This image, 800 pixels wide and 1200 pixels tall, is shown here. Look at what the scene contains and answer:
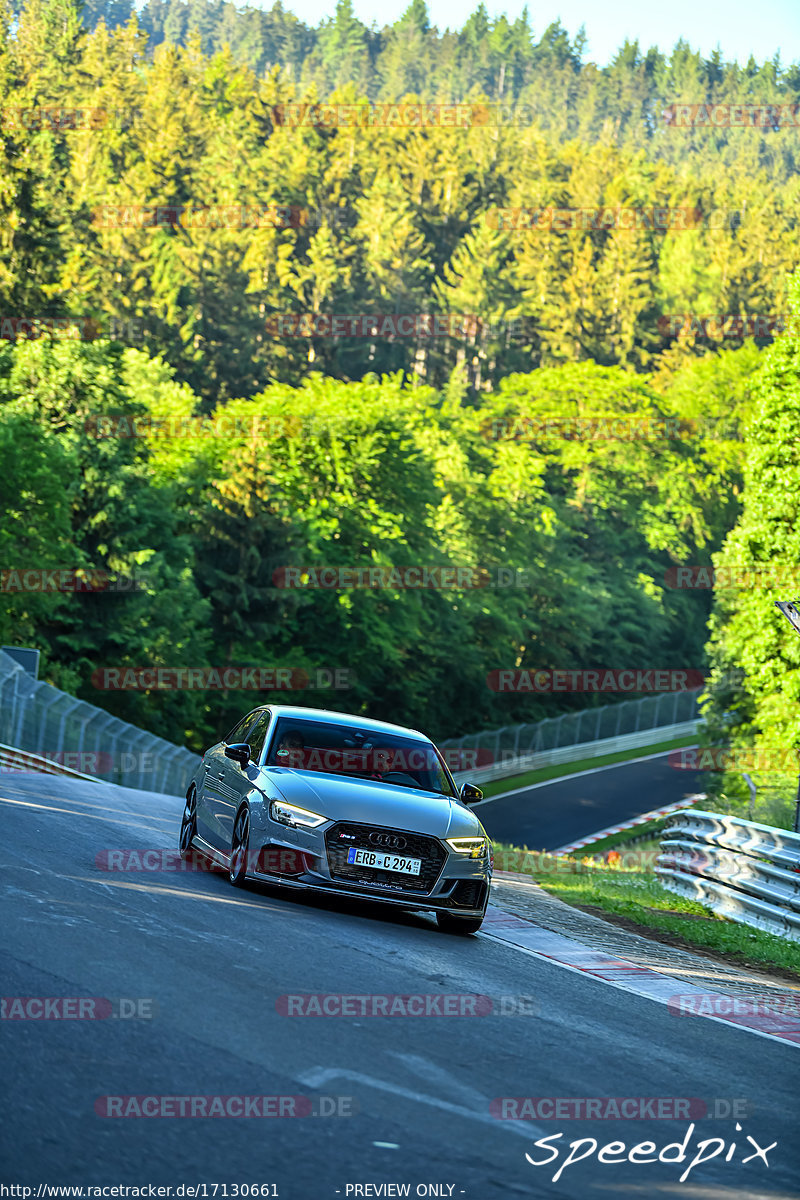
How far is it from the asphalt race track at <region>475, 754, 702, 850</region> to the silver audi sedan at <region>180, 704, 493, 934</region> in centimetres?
3369

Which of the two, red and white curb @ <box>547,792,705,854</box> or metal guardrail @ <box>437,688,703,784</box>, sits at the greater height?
metal guardrail @ <box>437,688,703,784</box>

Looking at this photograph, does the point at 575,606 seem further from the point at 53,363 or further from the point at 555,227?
the point at 555,227

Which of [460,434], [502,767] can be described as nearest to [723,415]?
[460,434]

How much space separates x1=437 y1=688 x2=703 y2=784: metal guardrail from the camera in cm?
6519

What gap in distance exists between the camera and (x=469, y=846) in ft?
39.3

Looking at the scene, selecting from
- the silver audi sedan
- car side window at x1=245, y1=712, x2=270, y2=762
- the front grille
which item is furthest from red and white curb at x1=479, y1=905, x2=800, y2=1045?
car side window at x1=245, y1=712, x2=270, y2=762

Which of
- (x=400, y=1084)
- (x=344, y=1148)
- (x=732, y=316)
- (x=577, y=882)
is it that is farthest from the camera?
(x=732, y=316)

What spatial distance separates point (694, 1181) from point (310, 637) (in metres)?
56.5

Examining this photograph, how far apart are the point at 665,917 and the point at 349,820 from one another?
5682 mm

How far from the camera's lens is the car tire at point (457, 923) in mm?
12148

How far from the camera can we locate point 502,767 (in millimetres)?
A: 65062

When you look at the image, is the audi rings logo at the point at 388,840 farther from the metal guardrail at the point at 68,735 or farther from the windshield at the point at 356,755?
the metal guardrail at the point at 68,735

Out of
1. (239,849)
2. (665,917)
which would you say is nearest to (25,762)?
(665,917)

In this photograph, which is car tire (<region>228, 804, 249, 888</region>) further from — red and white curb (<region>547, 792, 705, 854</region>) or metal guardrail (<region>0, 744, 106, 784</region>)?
red and white curb (<region>547, 792, 705, 854</region>)
